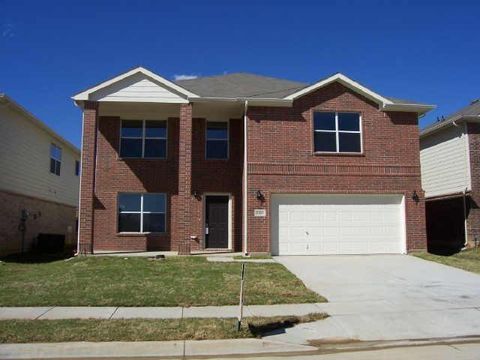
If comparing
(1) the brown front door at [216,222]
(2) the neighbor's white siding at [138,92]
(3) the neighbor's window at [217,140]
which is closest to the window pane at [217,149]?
(3) the neighbor's window at [217,140]

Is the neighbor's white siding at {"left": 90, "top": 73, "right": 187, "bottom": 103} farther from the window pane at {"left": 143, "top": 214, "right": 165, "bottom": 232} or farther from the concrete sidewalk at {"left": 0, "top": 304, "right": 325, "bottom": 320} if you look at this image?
the concrete sidewalk at {"left": 0, "top": 304, "right": 325, "bottom": 320}

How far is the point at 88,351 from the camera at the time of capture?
7.50 metres

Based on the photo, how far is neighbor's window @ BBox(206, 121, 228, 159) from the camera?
20.9 metres

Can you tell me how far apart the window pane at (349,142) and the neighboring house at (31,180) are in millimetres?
12411

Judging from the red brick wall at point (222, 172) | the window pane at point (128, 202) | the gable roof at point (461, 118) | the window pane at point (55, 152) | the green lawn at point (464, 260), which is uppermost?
the gable roof at point (461, 118)

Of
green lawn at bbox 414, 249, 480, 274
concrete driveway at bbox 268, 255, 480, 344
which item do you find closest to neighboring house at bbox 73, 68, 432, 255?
green lawn at bbox 414, 249, 480, 274

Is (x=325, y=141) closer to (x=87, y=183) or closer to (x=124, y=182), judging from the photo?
(x=124, y=182)

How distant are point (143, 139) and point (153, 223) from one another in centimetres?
345

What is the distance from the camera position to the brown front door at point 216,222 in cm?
2019

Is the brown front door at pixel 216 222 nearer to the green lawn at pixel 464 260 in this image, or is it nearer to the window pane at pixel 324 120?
the window pane at pixel 324 120

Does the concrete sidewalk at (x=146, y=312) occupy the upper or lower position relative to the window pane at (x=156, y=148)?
lower

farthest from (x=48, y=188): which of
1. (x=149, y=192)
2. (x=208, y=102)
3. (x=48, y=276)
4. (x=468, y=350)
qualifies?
(x=468, y=350)

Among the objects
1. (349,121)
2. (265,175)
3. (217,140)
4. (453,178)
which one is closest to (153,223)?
(217,140)

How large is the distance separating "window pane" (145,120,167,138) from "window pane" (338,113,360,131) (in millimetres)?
7049
